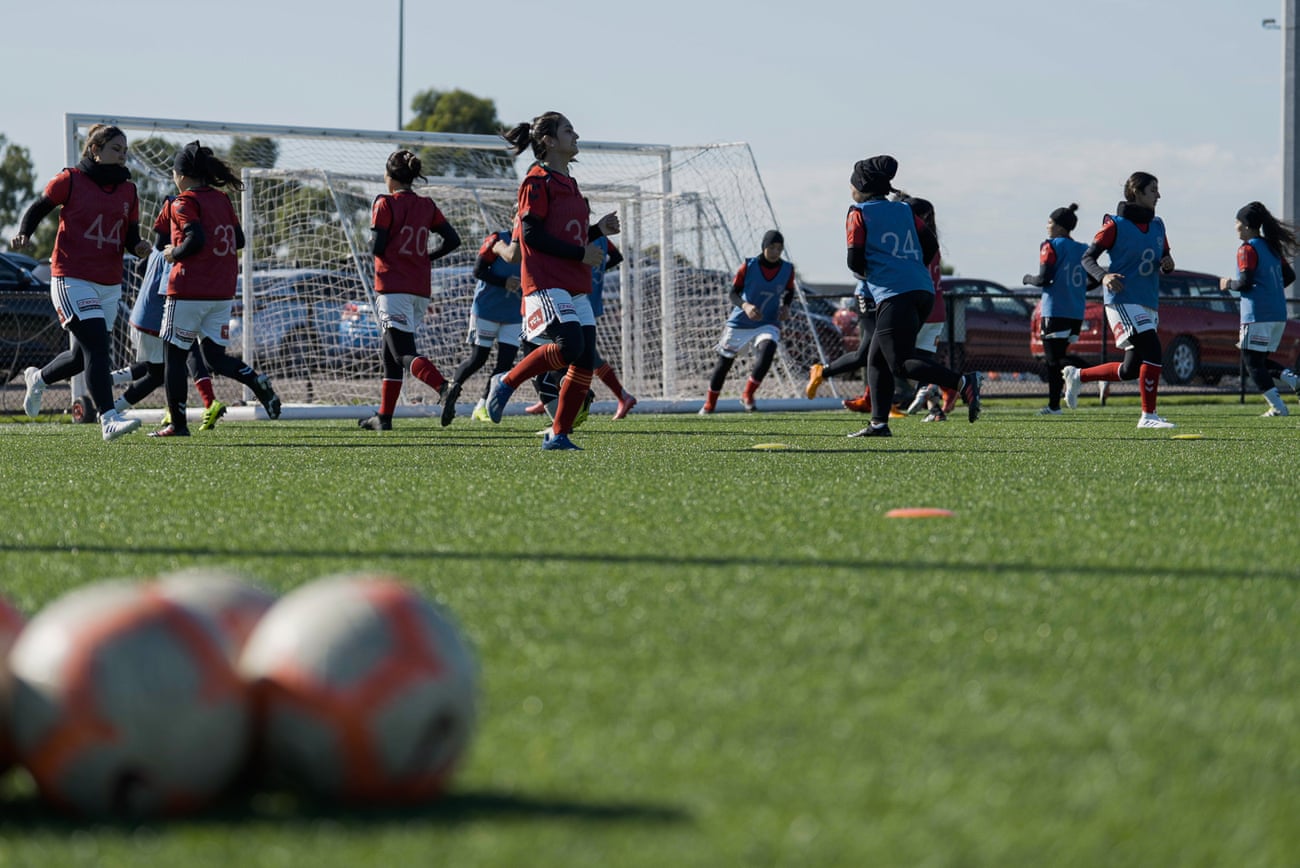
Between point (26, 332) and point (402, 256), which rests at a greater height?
point (402, 256)

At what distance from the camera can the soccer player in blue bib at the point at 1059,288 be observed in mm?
16844

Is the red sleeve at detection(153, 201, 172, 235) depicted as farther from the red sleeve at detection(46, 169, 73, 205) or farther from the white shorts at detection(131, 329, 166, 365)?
the white shorts at detection(131, 329, 166, 365)

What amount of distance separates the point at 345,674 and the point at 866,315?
10.8 metres

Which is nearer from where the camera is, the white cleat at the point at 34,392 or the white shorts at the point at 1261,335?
Result: the white cleat at the point at 34,392

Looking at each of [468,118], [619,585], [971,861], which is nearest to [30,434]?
[619,585]

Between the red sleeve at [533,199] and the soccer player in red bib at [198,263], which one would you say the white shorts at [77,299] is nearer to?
the soccer player in red bib at [198,263]

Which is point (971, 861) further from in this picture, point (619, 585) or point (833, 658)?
point (619, 585)

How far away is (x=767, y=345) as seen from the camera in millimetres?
17594

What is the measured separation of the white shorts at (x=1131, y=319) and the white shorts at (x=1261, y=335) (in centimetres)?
213

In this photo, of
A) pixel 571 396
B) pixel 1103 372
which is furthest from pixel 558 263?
pixel 1103 372

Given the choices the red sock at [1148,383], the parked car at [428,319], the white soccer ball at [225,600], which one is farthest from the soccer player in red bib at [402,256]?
the white soccer ball at [225,600]

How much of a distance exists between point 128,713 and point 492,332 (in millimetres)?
12956

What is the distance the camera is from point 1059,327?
17.2m

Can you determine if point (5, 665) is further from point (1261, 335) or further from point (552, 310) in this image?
point (1261, 335)
